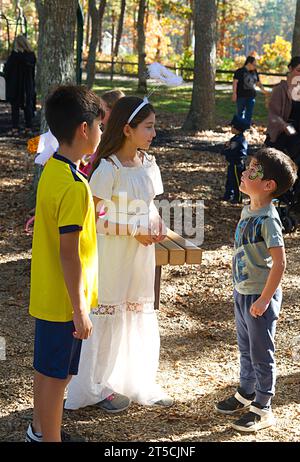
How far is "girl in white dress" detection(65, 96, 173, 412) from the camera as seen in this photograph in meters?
4.36

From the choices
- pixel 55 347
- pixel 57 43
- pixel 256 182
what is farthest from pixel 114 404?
pixel 57 43

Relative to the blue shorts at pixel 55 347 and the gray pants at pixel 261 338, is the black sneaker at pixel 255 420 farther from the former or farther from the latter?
the blue shorts at pixel 55 347

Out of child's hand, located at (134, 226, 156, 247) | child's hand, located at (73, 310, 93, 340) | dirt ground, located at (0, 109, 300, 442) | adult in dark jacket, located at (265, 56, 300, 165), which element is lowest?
dirt ground, located at (0, 109, 300, 442)

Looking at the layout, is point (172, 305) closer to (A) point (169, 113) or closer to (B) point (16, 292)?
(B) point (16, 292)

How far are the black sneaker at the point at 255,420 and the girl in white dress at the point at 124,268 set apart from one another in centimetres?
52

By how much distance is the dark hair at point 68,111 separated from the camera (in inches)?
138

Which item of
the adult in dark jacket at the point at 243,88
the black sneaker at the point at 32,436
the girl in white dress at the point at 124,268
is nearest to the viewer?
the black sneaker at the point at 32,436

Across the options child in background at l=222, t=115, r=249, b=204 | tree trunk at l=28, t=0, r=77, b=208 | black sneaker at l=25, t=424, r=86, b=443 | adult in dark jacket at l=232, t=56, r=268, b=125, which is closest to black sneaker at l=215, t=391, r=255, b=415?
black sneaker at l=25, t=424, r=86, b=443

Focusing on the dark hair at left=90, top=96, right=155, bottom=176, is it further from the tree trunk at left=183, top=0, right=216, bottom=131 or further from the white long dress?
the tree trunk at left=183, top=0, right=216, bottom=131

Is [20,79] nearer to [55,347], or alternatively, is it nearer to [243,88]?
[243,88]

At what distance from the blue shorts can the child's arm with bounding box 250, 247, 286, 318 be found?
38.3 inches

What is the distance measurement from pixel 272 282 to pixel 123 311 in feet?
3.15

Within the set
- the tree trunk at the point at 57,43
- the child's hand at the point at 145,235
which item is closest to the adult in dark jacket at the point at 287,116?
the tree trunk at the point at 57,43

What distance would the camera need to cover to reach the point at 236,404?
175 inches
